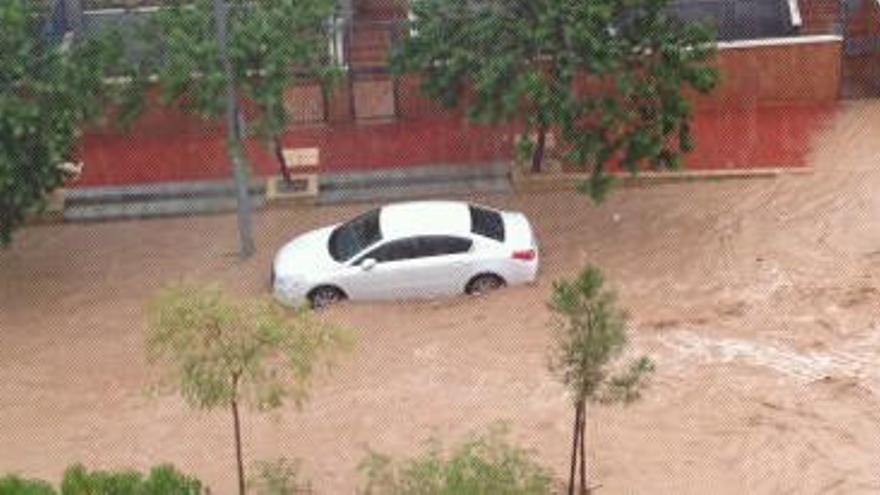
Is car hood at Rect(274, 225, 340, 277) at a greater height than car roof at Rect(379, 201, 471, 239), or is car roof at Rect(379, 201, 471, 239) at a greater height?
car roof at Rect(379, 201, 471, 239)

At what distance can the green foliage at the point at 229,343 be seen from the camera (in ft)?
51.5

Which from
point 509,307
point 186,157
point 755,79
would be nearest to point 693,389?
point 509,307

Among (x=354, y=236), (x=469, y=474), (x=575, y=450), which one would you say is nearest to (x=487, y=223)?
(x=354, y=236)

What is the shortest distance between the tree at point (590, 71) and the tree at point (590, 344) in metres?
6.99

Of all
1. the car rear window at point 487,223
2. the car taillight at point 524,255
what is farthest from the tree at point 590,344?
the car rear window at point 487,223

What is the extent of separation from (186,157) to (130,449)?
30.4ft

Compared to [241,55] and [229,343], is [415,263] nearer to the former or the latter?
[241,55]

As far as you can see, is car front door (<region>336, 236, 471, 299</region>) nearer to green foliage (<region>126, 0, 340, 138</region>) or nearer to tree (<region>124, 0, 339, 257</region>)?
tree (<region>124, 0, 339, 257</region>)

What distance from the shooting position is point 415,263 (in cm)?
2197

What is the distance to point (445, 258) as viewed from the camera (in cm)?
2200

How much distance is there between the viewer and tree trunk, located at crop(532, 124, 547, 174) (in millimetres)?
24656

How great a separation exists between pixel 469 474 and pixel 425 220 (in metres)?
7.56

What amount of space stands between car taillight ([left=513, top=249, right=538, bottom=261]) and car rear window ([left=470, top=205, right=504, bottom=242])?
0.32m

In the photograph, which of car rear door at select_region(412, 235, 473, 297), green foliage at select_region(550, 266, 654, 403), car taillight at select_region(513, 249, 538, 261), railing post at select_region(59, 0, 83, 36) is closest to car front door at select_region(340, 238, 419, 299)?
car rear door at select_region(412, 235, 473, 297)
